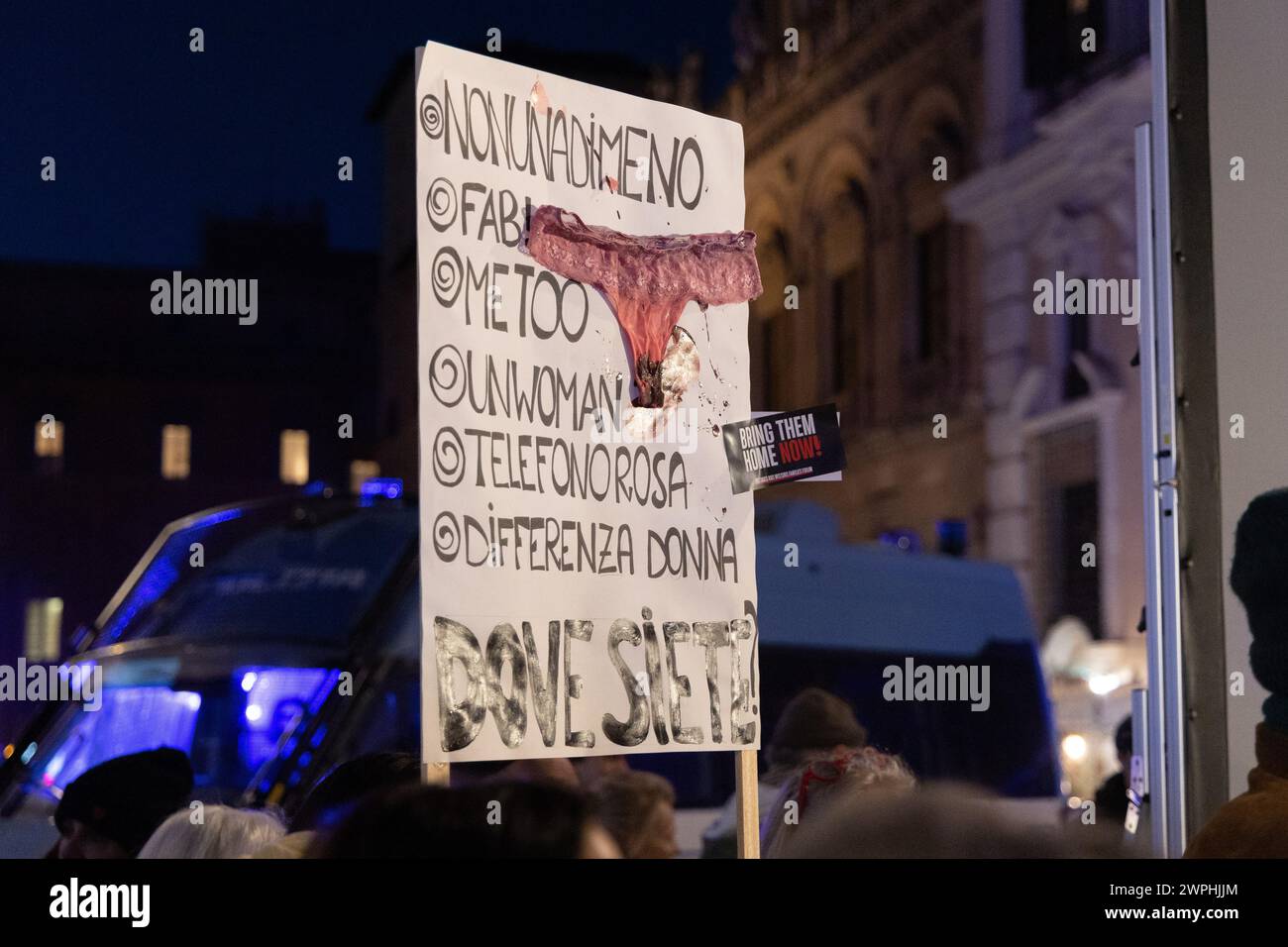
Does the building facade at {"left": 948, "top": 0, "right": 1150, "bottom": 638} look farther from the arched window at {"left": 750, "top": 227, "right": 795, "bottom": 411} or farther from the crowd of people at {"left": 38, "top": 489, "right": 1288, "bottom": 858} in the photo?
the crowd of people at {"left": 38, "top": 489, "right": 1288, "bottom": 858}

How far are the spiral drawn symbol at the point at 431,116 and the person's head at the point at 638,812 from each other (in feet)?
5.07

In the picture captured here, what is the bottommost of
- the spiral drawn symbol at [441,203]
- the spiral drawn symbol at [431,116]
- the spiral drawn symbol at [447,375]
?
the spiral drawn symbol at [447,375]

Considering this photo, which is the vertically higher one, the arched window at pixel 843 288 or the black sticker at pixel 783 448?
the arched window at pixel 843 288

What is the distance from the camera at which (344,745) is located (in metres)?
5.30

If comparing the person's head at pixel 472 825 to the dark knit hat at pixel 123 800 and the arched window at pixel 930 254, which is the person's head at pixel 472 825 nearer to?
the dark knit hat at pixel 123 800

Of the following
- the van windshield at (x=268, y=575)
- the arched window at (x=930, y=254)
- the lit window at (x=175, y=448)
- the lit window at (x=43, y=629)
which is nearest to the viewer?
the van windshield at (x=268, y=575)

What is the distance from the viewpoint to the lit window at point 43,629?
1705cm

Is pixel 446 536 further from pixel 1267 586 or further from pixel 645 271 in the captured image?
pixel 1267 586

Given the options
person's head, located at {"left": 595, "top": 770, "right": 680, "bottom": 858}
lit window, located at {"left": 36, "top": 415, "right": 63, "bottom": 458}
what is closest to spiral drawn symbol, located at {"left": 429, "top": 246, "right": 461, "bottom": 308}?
person's head, located at {"left": 595, "top": 770, "right": 680, "bottom": 858}

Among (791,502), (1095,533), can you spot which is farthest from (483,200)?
(1095,533)

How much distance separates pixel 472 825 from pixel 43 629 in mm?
17120

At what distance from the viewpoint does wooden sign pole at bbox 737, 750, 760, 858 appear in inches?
129

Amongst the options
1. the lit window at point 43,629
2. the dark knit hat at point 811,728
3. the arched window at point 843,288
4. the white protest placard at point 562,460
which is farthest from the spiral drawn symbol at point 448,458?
the arched window at point 843,288
